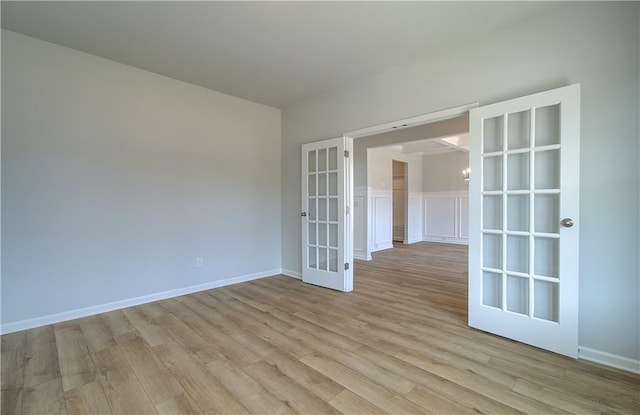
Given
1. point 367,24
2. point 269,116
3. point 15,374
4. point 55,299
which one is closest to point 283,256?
point 269,116

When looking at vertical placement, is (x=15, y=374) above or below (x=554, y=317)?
below

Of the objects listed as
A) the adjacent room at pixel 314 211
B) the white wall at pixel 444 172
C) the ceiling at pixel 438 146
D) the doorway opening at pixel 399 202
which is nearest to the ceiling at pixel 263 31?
the adjacent room at pixel 314 211

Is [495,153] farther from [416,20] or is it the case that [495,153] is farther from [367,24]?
[367,24]

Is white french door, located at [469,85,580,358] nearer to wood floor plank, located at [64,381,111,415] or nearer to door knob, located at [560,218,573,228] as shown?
door knob, located at [560,218,573,228]

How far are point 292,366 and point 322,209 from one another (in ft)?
Answer: 7.31

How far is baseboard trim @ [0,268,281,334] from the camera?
8.11ft

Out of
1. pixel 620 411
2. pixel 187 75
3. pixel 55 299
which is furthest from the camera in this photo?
pixel 187 75

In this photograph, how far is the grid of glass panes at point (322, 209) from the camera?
3.69 m

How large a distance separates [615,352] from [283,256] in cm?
364

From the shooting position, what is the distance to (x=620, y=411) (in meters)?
1.48

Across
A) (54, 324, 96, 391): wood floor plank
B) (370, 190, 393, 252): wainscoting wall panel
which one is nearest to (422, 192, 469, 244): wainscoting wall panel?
(370, 190, 393, 252): wainscoting wall panel

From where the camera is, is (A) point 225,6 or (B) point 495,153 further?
(B) point 495,153

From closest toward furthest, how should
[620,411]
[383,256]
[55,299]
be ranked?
[620,411]
[55,299]
[383,256]

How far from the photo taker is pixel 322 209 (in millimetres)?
3852
